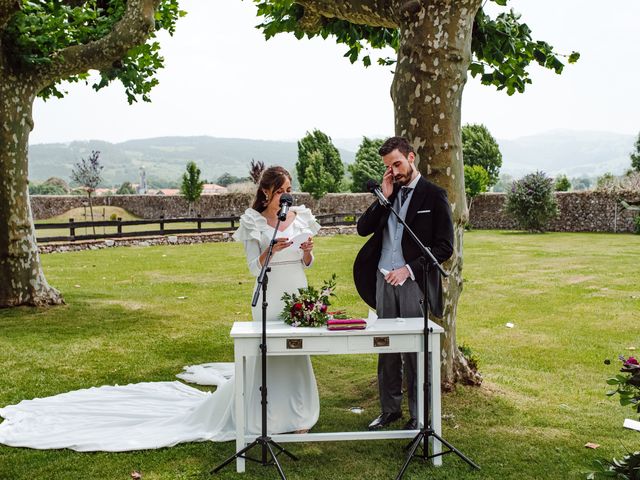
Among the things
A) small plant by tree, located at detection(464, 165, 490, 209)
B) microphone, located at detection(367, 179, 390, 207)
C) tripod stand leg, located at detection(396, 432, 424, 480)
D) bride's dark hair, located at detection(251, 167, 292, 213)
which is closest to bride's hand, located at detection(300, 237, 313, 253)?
bride's dark hair, located at detection(251, 167, 292, 213)

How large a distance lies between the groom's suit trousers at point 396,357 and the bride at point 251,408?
1.97 ft

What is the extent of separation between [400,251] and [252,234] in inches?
47.4

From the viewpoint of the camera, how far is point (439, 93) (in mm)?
6457

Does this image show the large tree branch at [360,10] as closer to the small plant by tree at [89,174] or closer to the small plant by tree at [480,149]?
the small plant by tree at [89,174]

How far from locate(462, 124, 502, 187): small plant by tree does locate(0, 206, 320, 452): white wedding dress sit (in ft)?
217

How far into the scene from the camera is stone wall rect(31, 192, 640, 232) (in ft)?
111

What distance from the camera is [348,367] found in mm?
8094

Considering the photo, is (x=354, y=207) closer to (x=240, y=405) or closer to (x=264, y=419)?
(x=240, y=405)

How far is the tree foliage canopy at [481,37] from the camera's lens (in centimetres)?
776

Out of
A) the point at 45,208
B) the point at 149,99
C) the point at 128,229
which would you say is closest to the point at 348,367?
the point at 149,99

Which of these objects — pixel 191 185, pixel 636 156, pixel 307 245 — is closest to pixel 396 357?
pixel 307 245

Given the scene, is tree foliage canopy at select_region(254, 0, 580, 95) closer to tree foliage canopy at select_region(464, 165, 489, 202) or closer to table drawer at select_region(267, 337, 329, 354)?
table drawer at select_region(267, 337, 329, 354)

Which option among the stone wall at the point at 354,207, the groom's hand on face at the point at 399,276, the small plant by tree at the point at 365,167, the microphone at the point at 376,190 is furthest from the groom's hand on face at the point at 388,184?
the small plant by tree at the point at 365,167

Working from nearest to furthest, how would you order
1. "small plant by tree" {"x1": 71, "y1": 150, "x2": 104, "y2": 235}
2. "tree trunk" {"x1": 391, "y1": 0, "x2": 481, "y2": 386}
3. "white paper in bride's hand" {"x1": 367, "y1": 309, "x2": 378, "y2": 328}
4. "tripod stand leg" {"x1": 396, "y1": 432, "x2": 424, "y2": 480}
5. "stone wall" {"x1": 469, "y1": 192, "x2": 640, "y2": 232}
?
"tripod stand leg" {"x1": 396, "y1": 432, "x2": 424, "y2": 480} → "white paper in bride's hand" {"x1": 367, "y1": 309, "x2": 378, "y2": 328} → "tree trunk" {"x1": 391, "y1": 0, "x2": 481, "y2": 386} → "stone wall" {"x1": 469, "y1": 192, "x2": 640, "y2": 232} → "small plant by tree" {"x1": 71, "y1": 150, "x2": 104, "y2": 235}
